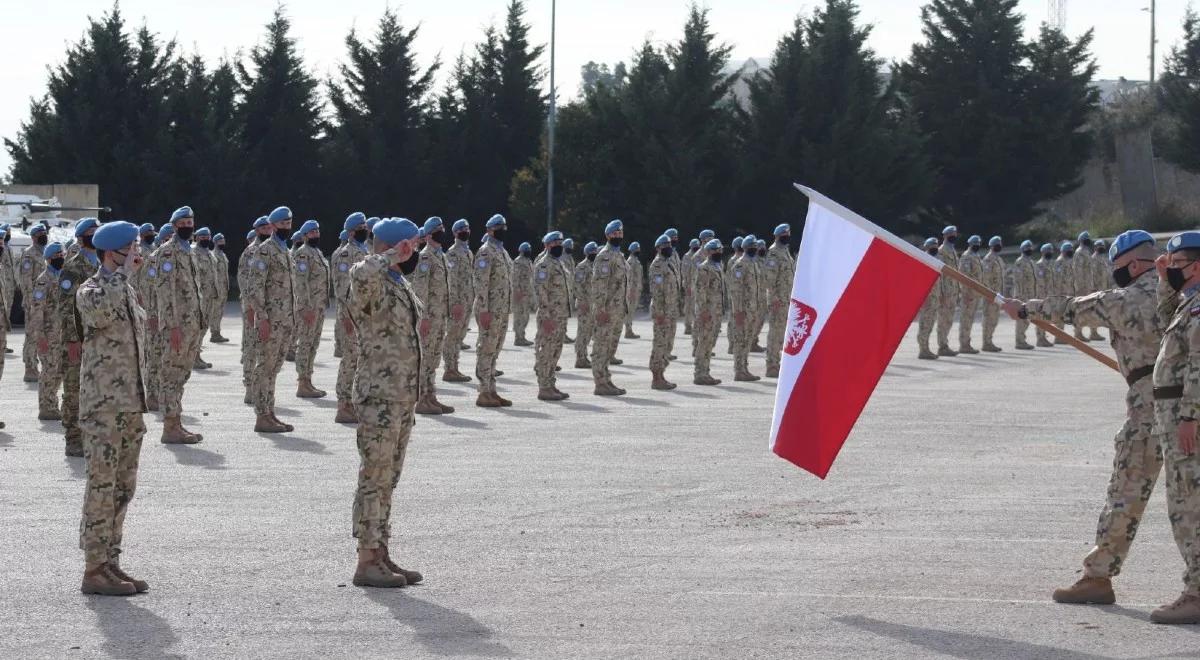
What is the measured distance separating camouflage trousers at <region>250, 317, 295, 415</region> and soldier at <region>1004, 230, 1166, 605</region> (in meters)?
8.84

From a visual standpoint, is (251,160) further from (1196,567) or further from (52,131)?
(1196,567)

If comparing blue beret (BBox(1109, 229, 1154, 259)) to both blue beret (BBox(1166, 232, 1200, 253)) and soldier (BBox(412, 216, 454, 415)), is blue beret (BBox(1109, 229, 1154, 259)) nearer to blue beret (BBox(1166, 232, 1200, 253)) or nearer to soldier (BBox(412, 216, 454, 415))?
blue beret (BBox(1166, 232, 1200, 253))

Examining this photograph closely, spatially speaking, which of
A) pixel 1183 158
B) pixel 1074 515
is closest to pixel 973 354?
pixel 1074 515

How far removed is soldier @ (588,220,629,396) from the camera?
20312 mm

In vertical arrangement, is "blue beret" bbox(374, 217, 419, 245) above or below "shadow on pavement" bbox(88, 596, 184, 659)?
above

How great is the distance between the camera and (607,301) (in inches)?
822

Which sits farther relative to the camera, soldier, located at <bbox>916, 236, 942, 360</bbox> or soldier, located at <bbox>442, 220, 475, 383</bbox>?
soldier, located at <bbox>916, 236, 942, 360</bbox>

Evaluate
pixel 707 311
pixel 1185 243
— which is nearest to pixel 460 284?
pixel 707 311

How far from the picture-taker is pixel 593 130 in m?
48.9

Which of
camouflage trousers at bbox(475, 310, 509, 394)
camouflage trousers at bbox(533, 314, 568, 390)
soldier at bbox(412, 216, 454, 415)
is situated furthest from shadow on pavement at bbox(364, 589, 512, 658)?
camouflage trousers at bbox(533, 314, 568, 390)

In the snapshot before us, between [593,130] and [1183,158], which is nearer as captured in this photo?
[593,130]

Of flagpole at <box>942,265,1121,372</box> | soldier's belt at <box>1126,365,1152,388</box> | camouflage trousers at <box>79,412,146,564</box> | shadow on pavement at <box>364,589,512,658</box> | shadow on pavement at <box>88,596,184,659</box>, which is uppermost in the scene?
flagpole at <box>942,265,1121,372</box>

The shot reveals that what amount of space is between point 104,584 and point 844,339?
160 inches

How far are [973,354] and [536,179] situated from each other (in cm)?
2229
